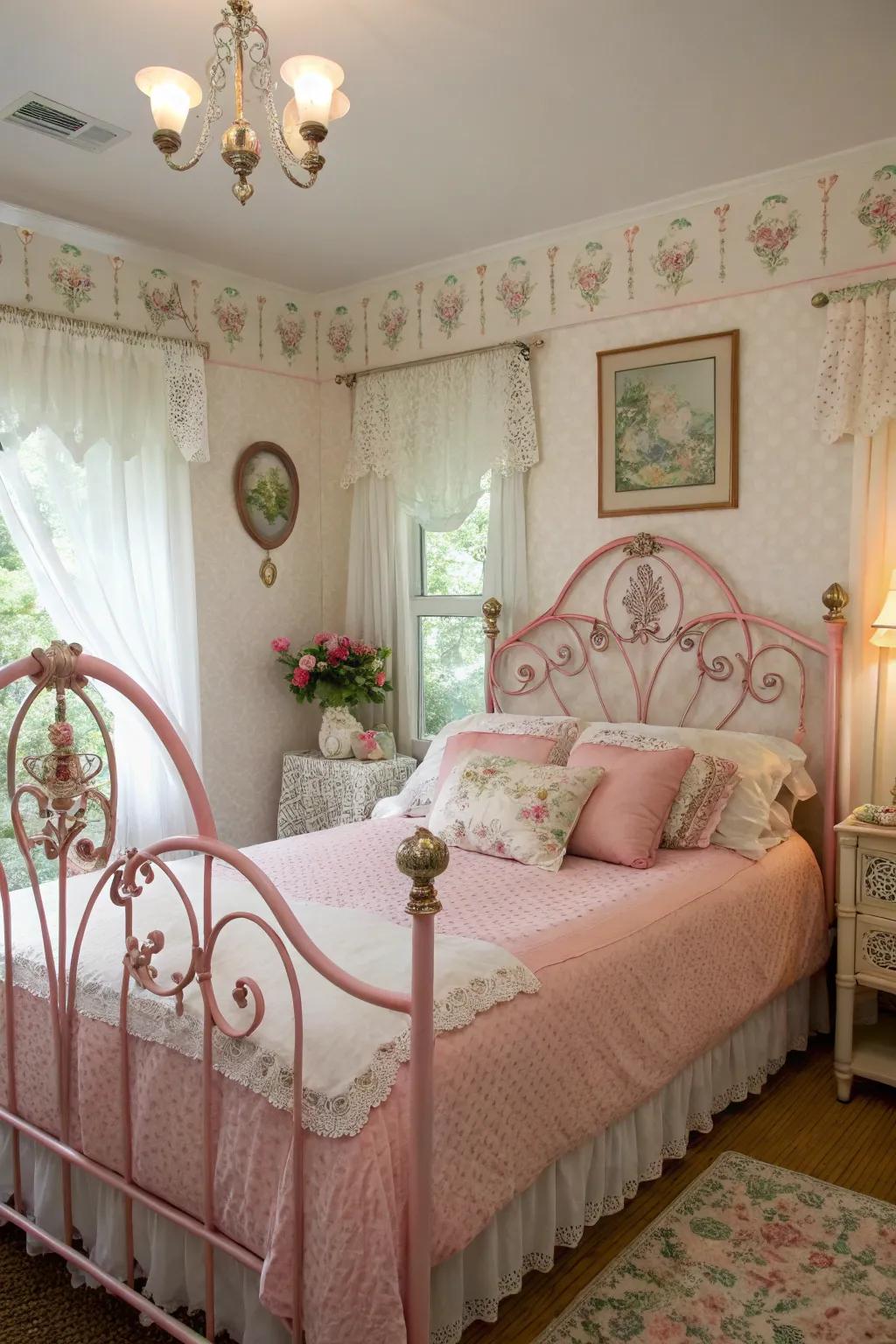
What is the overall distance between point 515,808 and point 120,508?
187 cm

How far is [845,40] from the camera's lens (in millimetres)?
2361

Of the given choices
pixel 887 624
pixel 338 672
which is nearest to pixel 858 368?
pixel 887 624

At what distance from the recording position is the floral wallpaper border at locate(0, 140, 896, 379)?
3078mm

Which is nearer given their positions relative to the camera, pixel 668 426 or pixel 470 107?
pixel 470 107

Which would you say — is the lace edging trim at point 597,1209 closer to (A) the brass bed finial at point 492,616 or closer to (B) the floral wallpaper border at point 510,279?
(A) the brass bed finial at point 492,616

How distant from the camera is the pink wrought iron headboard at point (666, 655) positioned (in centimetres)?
320

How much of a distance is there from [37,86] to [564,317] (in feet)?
6.20

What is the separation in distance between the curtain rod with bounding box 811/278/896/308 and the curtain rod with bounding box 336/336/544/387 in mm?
1056

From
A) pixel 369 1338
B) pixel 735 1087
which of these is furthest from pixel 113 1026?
pixel 735 1087

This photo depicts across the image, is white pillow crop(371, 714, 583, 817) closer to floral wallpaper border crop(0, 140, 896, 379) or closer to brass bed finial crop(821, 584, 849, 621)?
brass bed finial crop(821, 584, 849, 621)

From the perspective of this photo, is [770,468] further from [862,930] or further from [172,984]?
[172,984]

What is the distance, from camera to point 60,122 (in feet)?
8.98

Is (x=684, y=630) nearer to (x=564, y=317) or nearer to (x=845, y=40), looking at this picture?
(x=564, y=317)

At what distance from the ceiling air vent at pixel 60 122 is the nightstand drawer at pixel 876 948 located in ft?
9.96
